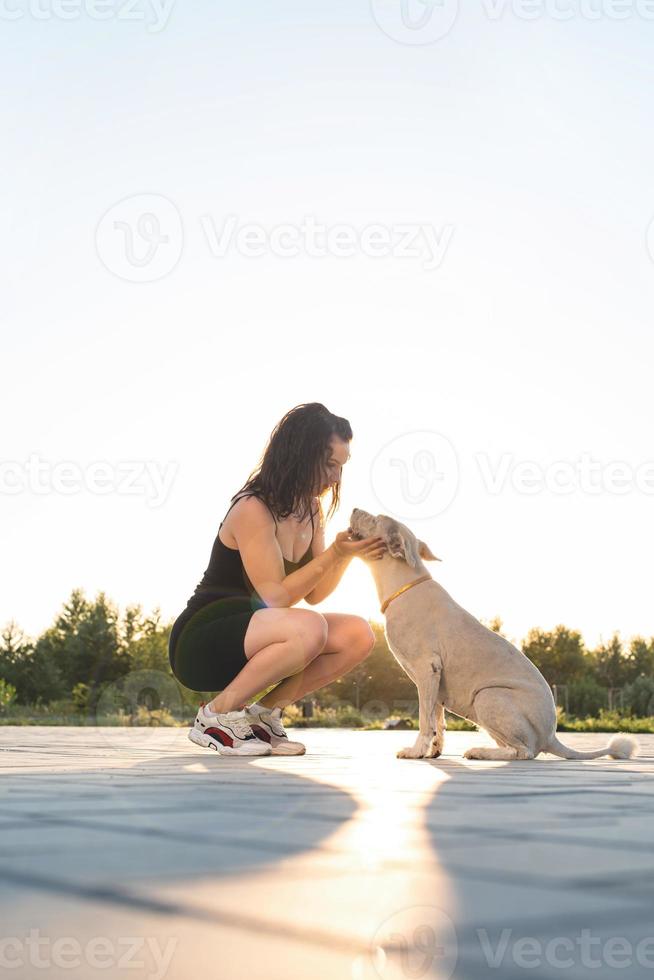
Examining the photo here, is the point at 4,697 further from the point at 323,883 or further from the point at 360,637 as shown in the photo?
the point at 323,883

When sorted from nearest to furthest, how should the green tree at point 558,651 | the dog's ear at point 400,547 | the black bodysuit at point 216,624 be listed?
the black bodysuit at point 216,624 → the dog's ear at point 400,547 → the green tree at point 558,651

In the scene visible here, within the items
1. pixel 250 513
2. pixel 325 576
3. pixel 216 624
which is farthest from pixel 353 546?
pixel 216 624

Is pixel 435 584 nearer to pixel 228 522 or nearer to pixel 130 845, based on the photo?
pixel 228 522

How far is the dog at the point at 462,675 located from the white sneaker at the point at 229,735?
884mm

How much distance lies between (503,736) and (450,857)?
13.0 feet

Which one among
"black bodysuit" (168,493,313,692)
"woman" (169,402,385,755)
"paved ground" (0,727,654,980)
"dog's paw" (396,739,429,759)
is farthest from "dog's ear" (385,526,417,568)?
"paved ground" (0,727,654,980)

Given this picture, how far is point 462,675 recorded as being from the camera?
19.9ft

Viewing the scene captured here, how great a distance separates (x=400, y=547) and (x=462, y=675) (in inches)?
35.4

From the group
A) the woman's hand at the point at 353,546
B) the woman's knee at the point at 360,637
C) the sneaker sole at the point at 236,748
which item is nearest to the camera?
the sneaker sole at the point at 236,748

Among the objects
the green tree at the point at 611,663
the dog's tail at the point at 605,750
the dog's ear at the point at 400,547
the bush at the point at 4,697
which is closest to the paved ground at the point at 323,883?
the dog's tail at the point at 605,750

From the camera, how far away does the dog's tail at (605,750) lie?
6.18 m

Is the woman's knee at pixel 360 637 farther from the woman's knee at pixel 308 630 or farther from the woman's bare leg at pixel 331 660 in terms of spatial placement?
the woman's knee at pixel 308 630

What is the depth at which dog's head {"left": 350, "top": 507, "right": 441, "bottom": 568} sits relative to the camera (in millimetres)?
6488

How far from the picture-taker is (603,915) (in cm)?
156
